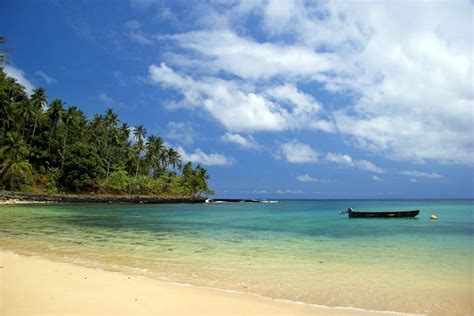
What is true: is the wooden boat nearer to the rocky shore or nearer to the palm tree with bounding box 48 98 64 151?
the rocky shore

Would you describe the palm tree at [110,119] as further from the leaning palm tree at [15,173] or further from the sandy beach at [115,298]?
the sandy beach at [115,298]

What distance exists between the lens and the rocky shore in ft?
180

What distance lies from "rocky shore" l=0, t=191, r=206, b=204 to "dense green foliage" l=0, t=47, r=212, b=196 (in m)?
4.12

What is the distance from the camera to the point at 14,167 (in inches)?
2271

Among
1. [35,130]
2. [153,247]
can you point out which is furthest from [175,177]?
[153,247]

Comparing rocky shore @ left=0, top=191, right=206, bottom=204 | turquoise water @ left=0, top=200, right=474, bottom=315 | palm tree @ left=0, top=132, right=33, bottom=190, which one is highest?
palm tree @ left=0, top=132, right=33, bottom=190

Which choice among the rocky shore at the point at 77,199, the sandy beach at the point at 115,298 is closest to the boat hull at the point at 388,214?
the sandy beach at the point at 115,298

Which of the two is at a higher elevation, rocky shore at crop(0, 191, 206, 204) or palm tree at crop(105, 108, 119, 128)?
palm tree at crop(105, 108, 119, 128)

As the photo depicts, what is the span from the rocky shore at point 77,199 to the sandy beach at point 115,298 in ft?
167

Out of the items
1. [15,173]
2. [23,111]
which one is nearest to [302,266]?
[15,173]

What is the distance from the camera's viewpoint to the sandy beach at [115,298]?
20.5 ft

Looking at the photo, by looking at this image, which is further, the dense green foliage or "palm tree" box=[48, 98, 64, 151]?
"palm tree" box=[48, 98, 64, 151]

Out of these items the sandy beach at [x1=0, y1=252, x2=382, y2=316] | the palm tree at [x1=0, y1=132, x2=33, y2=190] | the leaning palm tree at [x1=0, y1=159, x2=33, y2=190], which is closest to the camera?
the sandy beach at [x1=0, y1=252, x2=382, y2=316]

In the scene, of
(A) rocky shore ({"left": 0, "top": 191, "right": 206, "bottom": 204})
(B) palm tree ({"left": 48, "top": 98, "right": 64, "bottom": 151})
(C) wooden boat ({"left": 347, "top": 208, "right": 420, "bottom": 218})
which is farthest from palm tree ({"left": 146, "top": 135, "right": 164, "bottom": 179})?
(C) wooden boat ({"left": 347, "top": 208, "right": 420, "bottom": 218})
